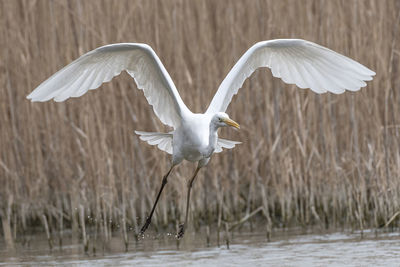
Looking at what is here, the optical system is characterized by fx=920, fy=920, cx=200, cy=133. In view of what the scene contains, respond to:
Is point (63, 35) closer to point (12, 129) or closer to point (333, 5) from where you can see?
point (12, 129)

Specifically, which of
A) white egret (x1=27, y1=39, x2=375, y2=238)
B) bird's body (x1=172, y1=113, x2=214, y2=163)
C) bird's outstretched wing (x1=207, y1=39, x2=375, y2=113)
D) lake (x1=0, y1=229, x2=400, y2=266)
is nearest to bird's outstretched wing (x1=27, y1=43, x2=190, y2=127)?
white egret (x1=27, y1=39, x2=375, y2=238)

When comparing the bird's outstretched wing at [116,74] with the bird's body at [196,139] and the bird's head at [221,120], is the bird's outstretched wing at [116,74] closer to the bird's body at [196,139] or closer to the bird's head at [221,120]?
the bird's body at [196,139]

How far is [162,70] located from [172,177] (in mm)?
1888

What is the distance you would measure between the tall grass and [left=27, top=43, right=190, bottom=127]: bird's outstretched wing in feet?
3.47

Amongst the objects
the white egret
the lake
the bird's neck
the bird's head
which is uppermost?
the white egret

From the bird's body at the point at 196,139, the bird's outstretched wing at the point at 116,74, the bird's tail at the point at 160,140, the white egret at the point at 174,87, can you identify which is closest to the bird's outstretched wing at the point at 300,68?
the white egret at the point at 174,87

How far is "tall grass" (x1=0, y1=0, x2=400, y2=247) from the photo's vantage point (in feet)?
24.8

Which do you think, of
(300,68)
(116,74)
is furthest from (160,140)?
(300,68)

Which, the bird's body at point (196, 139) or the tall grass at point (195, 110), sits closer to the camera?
the bird's body at point (196, 139)

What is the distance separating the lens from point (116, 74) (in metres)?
6.30

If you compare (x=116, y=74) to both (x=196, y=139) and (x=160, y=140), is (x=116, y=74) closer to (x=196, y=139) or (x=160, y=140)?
(x=160, y=140)

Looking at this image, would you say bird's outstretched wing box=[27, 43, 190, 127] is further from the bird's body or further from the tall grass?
the tall grass

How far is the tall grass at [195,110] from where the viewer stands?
7.55 m

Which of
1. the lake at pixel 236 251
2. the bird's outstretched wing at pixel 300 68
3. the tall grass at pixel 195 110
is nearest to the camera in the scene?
the bird's outstretched wing at pixel 300 68
